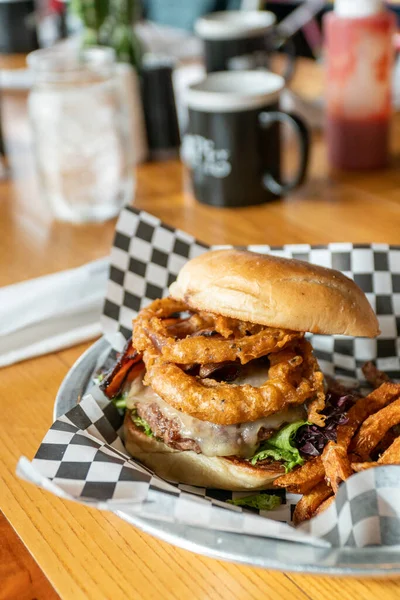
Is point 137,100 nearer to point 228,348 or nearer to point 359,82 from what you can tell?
point 359,82

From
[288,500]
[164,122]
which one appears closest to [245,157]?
[164,122]

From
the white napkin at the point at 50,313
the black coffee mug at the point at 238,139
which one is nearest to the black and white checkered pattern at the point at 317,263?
the white napkin at the point at 50,313

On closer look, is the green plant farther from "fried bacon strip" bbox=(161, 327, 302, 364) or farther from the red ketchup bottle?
"fried bacon strip" bbox=(161, 327, 302, 364)

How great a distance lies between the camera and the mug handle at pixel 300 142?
167 centimetres

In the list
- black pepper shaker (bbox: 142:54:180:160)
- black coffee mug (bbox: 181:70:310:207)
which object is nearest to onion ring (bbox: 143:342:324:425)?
black coffee mug (bbox: 181:70:310:207)

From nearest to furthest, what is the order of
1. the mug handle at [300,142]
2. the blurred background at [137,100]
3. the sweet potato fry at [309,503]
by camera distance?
the sweet potato fry at [309,503], the mug handle at [300,142], the blurred background at [137,100]

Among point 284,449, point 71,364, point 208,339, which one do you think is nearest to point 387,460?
point 284,449

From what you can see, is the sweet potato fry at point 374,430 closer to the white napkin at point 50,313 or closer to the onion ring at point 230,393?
the onion ring at point 230,393

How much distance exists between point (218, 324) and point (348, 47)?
3.57 feet

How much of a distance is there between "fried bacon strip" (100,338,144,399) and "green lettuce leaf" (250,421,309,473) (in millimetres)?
216

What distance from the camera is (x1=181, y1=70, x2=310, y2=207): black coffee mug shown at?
167cm

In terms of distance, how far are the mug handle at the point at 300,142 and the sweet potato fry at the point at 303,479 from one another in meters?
0.95

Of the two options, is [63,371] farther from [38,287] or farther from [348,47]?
[348,47]

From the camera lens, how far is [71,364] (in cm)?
123
